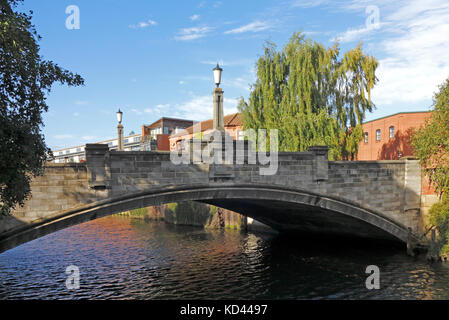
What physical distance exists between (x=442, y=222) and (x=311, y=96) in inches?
478

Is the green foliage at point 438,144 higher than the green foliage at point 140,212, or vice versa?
the green foliage at point 438,144

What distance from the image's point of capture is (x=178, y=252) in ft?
70.3

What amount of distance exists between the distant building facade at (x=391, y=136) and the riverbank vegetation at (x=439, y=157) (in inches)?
321

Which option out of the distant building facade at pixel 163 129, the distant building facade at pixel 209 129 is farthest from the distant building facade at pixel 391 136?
the distant building facade at pixel 163 129

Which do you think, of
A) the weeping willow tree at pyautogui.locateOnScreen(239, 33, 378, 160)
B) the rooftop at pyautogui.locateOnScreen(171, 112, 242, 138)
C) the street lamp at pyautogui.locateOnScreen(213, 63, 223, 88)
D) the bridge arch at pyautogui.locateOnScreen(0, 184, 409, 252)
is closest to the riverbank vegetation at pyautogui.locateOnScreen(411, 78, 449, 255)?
the bridge arch at pyautogui.locateOnScreen(0, 184, 409, 252)

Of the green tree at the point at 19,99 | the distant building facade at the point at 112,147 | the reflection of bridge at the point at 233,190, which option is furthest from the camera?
the distant building facade at the point at 112,147

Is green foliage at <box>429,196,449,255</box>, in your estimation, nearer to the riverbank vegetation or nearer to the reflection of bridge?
the riverbank vegetation

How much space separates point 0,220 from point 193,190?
22.5 ft

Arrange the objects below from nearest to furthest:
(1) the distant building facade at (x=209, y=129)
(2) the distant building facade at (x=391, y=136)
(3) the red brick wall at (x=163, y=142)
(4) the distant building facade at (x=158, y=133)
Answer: (2) the distant building facade at (x=391, y=136) < (1) the distant building facade at (x=209, y=129) < (3) the red brick wall at (x=163, y=142) < (4) the distant building facade at (x=158, y=133)

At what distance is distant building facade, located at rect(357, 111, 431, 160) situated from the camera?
28.6 m

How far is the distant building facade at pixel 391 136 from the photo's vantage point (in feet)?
94.0

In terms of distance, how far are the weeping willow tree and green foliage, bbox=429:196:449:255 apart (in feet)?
25.1

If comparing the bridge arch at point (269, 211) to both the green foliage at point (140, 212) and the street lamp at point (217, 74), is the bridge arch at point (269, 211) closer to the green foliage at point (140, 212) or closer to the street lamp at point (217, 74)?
the street lamp at point (217, 74)
